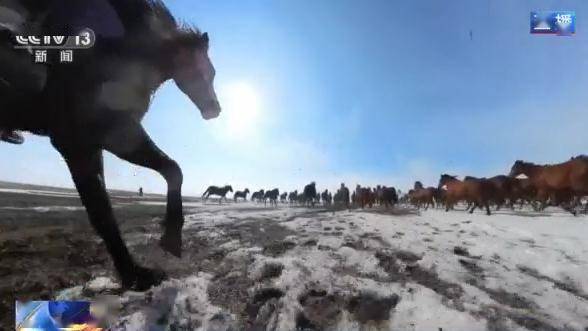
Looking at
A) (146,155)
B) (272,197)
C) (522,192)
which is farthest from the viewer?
(272,197)

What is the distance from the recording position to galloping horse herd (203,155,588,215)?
167 inches

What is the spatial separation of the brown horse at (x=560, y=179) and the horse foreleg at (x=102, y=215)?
162 inches

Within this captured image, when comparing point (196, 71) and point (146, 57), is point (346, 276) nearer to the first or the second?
point (196, 71)

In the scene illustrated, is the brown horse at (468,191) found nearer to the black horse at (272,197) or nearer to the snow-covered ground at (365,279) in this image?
the snow-covered ground at (365,279)

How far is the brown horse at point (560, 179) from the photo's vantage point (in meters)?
4.11

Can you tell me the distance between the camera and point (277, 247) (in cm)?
331

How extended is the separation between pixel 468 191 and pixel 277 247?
3963 mm

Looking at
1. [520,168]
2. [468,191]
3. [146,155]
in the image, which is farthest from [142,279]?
[468,191]

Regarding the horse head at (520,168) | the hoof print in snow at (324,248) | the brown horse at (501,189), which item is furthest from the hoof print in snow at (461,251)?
the brown horse at (501,189)

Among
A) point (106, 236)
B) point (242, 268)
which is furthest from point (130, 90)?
point (242, 268)

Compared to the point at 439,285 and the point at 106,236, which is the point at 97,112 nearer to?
the point at 106,236

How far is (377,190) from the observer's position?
6898 millimetres

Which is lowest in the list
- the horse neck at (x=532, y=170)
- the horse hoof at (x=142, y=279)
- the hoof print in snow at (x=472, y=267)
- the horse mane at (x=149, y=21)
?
the horse hoof at (x=142, y=279)

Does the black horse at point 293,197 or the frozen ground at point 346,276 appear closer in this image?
the frozen ground at point 346,276
